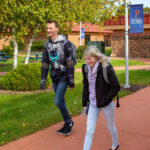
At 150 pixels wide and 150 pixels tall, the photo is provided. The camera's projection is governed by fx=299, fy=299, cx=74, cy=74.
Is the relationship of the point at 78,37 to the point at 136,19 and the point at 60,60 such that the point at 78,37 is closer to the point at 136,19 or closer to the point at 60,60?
the point at 136,19

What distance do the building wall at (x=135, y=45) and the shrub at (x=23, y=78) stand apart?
1906cm

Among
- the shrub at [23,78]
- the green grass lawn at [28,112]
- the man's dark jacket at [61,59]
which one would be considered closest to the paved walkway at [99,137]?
the green grass lawn at [28,112]

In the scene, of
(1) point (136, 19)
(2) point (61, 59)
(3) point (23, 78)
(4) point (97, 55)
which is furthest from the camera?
(1) point (136, 19)

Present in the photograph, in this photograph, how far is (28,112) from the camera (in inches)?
275

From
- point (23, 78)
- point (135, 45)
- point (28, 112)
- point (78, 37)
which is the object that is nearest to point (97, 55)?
point (28, 112)

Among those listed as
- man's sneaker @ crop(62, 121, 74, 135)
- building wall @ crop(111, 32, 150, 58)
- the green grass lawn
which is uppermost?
building wall @ crop(111, 32, 150, 58)

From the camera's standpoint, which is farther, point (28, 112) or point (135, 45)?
point (135, 45)

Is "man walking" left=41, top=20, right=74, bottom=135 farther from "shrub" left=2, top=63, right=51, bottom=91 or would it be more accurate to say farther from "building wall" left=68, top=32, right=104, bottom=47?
"building wall" left=68, top=32, right=104, bottom=47

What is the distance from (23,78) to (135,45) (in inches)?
782

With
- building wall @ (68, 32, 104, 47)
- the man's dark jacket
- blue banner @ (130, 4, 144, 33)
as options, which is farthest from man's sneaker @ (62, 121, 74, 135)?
building wall @ (68, 32, 104, 47)

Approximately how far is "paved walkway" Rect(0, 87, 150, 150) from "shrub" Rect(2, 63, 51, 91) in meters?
3.98

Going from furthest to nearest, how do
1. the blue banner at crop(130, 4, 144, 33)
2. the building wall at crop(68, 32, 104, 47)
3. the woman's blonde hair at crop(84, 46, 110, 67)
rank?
the building wall at crop(68, 32, 104, 47), the blue banner at crop(130, 4, 144, 33), the woman's blonde hair at crop(84, 46, 110, 67)

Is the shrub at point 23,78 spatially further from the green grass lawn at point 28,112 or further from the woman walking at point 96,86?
the woman walking at point 96,86

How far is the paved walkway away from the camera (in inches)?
184
